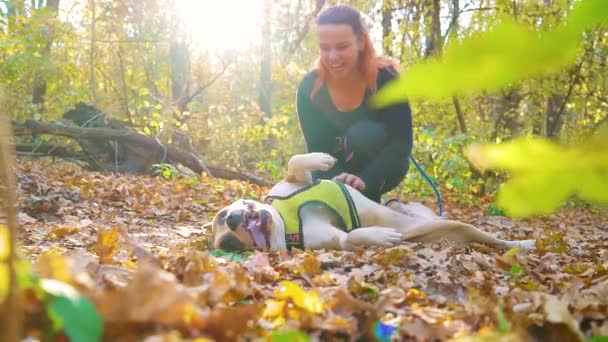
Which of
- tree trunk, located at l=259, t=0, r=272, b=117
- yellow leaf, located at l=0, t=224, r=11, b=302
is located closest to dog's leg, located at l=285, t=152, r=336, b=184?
yellow leaf, located at l=0, t=224, r=11, b=302

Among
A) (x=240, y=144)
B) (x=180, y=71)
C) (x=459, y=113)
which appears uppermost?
(x=180, y=71)

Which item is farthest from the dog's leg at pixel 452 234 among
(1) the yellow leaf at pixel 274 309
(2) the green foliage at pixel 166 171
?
(2) the green foliage at pixel 166 171

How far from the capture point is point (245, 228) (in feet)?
9.62

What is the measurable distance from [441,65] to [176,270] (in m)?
1.49

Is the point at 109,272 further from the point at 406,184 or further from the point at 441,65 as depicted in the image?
the point at 406,184

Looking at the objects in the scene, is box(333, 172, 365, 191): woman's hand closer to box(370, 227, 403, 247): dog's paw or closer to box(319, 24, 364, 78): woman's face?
box(370, 227, 403, 247): dog's paw

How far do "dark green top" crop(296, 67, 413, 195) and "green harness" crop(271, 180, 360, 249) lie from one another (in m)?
0.61

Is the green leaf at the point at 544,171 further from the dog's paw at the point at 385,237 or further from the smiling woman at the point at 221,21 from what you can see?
the smiling woman at the point at 221,21

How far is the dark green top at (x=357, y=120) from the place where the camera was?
4043mm

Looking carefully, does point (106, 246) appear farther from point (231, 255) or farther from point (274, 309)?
point (274, 309)

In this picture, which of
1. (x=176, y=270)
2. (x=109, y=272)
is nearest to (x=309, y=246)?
(x=176, y=270)

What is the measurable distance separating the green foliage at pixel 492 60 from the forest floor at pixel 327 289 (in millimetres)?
479

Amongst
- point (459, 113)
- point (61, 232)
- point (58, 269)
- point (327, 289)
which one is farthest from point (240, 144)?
point (58, 269)

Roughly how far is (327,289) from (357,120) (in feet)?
9.04
